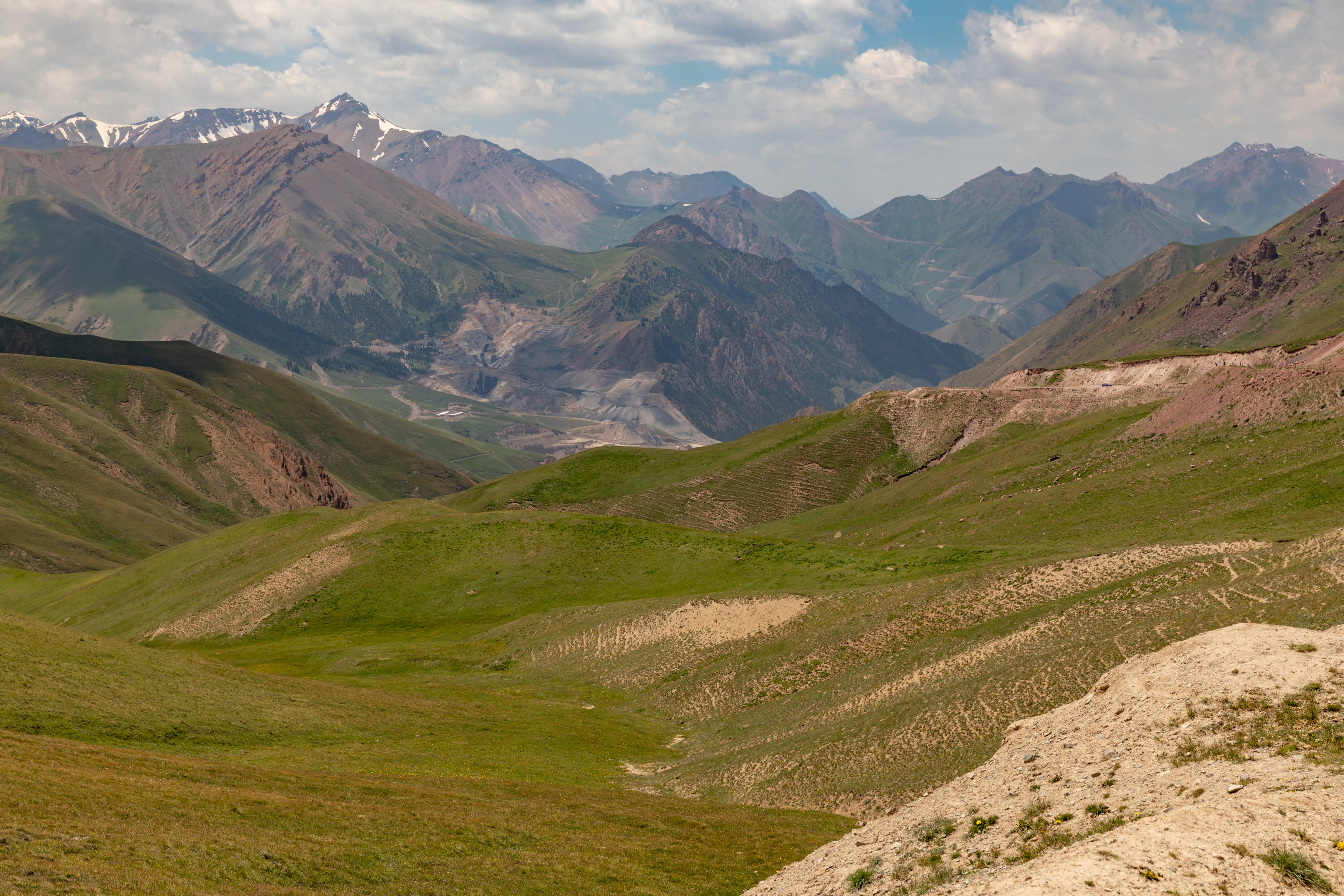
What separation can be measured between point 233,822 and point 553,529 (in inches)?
2515

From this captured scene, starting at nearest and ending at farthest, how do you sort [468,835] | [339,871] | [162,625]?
[339,871] → [468,835] → [162,625]

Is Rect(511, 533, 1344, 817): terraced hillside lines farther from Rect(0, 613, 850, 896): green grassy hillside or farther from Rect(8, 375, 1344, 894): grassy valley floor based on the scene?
Rect(0, 613, 850, 896): green grassy hillside

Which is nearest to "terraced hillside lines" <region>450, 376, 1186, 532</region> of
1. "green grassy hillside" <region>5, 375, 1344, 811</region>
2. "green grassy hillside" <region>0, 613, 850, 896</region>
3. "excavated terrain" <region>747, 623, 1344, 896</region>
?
"green grassy hillside" <region>5, 375, 1344, 811</region>

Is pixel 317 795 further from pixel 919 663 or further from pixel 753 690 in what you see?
pixel 919 663

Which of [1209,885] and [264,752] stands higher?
[1209,885]

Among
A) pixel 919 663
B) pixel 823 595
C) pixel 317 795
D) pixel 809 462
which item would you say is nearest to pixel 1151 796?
pixel 919 663

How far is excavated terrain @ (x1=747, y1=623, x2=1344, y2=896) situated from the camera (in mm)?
17547

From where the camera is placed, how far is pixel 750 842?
31.3 m

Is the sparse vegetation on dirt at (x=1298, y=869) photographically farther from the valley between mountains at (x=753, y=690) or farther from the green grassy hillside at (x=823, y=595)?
the green grassy hillside at (x=823, y=595)

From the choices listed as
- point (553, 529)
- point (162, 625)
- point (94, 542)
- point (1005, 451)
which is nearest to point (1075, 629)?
point (553, 529)

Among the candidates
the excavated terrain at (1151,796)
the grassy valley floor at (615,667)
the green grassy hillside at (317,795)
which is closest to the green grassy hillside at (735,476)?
the grassy valley floor at (615,667)

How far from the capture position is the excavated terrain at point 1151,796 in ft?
57.6

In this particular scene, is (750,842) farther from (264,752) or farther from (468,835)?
(264,752)

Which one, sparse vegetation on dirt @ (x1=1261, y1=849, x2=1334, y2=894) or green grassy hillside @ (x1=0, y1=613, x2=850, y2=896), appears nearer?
sparse vegetation on dirt @ (x1=1261, y1=849, x2=1334, y2=894)
